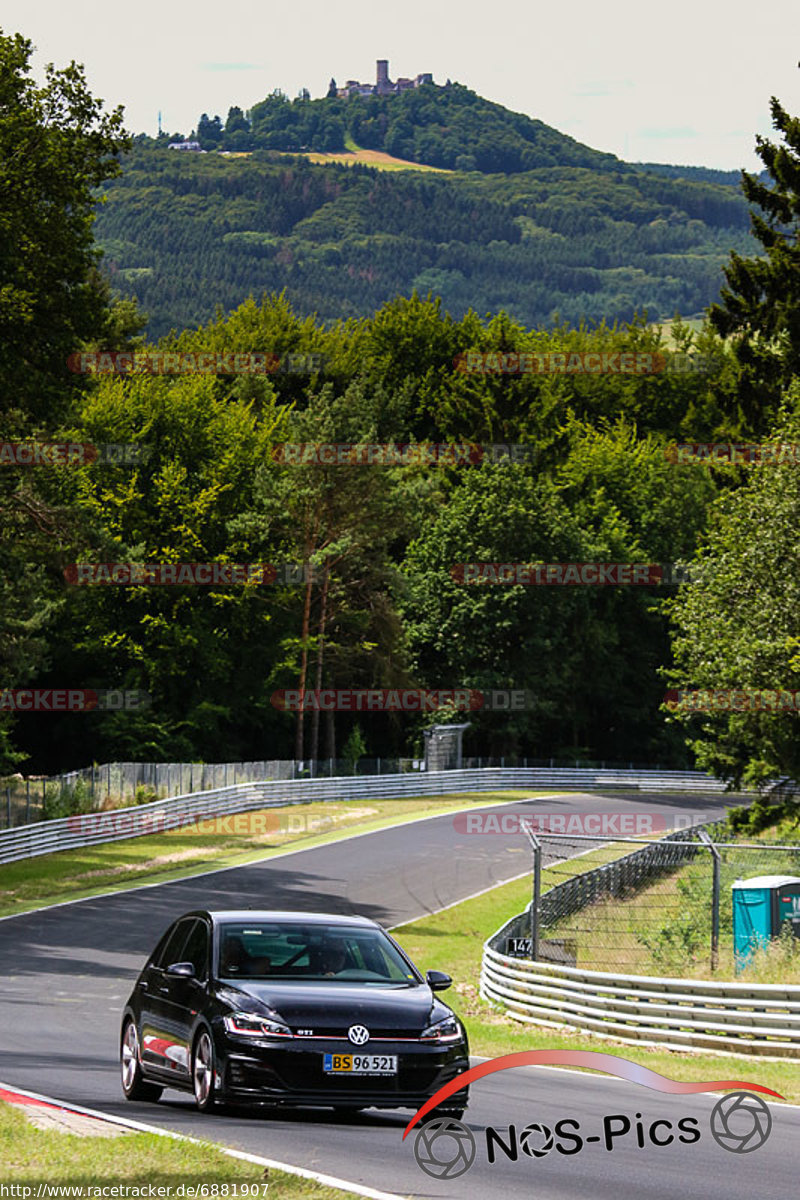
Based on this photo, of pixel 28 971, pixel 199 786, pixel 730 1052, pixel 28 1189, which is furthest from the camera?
pixel 199 786

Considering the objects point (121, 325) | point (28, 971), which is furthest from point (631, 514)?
point (28, 971)

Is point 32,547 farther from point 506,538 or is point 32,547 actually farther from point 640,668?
point 640,668

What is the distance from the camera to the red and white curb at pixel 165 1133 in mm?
8859

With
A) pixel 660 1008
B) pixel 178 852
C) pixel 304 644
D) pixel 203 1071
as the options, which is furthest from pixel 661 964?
pixel 304 644

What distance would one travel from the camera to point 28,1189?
8570 millimetres

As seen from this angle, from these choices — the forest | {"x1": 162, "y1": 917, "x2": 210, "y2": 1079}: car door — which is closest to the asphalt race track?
{"x1": 162, "y1": 917, "x2": 210, "y2": 1079}: car door

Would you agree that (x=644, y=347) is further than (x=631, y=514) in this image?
Yes

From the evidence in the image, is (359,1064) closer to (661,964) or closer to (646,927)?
(661,964)

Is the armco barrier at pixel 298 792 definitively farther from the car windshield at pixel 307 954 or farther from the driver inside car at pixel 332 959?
the driver inside car at pixel 332 959

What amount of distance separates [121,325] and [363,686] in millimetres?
27487

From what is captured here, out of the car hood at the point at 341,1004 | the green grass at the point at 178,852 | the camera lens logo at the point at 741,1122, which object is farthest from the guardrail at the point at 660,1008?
the green grass at the point at 178,852

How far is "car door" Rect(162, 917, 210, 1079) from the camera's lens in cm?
1134

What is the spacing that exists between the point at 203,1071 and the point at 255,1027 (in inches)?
26.2

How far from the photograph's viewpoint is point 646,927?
2634 cm
